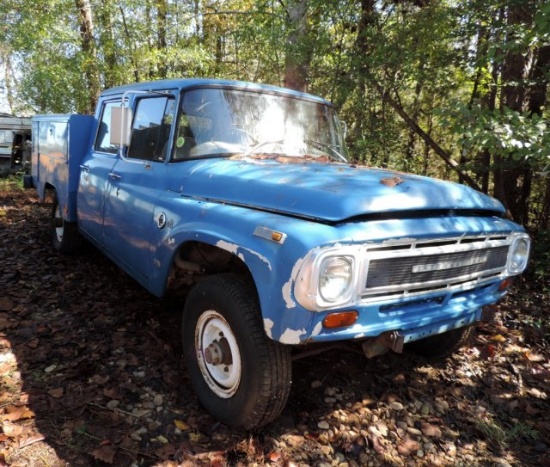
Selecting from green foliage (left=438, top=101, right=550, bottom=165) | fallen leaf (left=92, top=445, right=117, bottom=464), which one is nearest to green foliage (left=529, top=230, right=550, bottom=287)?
green foliage (left=438, top=101, right=550, bottom=165)

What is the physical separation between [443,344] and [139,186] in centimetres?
265

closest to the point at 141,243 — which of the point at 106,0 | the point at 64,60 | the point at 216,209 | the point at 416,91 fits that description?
the point at 216,209

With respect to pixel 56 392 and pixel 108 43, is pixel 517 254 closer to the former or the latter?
pixel 56 392

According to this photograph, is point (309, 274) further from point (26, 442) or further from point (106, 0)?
point (106, 0)

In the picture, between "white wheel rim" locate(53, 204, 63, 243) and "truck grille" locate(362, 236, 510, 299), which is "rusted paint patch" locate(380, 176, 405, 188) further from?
"white wheel rim" locate(53, 204, 63, 243)

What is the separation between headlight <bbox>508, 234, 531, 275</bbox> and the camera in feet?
9.27

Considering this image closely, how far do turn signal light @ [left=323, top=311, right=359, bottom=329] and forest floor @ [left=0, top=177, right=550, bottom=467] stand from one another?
0.87 m

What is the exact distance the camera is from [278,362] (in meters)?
2.21

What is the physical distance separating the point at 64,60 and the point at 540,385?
478 inches

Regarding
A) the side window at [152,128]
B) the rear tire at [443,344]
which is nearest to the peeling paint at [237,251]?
the side window at [152,128]

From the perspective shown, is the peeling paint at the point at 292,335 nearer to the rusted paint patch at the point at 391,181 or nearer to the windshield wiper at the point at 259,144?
the rusted paint patch at the point at 391,181

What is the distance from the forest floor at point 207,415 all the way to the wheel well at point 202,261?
2.33ft

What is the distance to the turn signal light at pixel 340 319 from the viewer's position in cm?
→ 199

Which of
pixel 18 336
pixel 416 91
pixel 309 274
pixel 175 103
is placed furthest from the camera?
pixel 416 91
